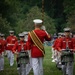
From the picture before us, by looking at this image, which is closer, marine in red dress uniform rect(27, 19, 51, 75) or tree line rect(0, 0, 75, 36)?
marine in red dress uniform rect(27, 19, 51, 75)

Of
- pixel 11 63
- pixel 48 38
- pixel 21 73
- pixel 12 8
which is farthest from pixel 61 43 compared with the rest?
pixel 12 8

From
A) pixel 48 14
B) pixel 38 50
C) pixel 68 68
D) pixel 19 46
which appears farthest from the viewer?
pixel 48 14

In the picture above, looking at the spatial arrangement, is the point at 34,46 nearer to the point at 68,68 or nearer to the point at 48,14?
the point at 68,68

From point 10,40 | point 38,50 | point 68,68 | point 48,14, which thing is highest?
point 48,14

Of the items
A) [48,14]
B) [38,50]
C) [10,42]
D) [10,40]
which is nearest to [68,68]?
[38,50]

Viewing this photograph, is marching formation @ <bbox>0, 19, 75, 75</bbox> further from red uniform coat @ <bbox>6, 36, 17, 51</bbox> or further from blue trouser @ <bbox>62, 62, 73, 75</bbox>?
red uniform coat @ <bbox>6, 36, 17, 51</bbox>

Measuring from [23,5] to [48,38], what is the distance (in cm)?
6992

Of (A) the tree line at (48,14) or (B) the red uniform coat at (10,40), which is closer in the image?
(B) the red uniform coat at (10,40)

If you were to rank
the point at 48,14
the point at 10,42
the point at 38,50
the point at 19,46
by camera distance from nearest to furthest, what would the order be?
the point at 38,50, the point at 19,46, the point at 10,42, the point at 48,14

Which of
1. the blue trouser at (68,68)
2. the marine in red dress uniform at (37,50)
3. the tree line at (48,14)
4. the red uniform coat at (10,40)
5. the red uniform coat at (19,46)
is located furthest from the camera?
the tree line at (48,14)

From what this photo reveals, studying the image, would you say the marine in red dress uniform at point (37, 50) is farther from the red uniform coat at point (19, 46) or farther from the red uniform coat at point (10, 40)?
the red uniform coat at point (10, 40)

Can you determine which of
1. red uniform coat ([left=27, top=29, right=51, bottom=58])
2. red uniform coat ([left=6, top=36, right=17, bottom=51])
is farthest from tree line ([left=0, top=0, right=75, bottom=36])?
red uniform coat ([left=27, top=29, right=51, bottom=58])

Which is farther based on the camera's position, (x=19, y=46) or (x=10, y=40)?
(x=10, y=40)

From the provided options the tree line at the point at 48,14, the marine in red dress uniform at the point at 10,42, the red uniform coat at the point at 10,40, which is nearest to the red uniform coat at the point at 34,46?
the marine in red dress uniform at the point at 10,42
